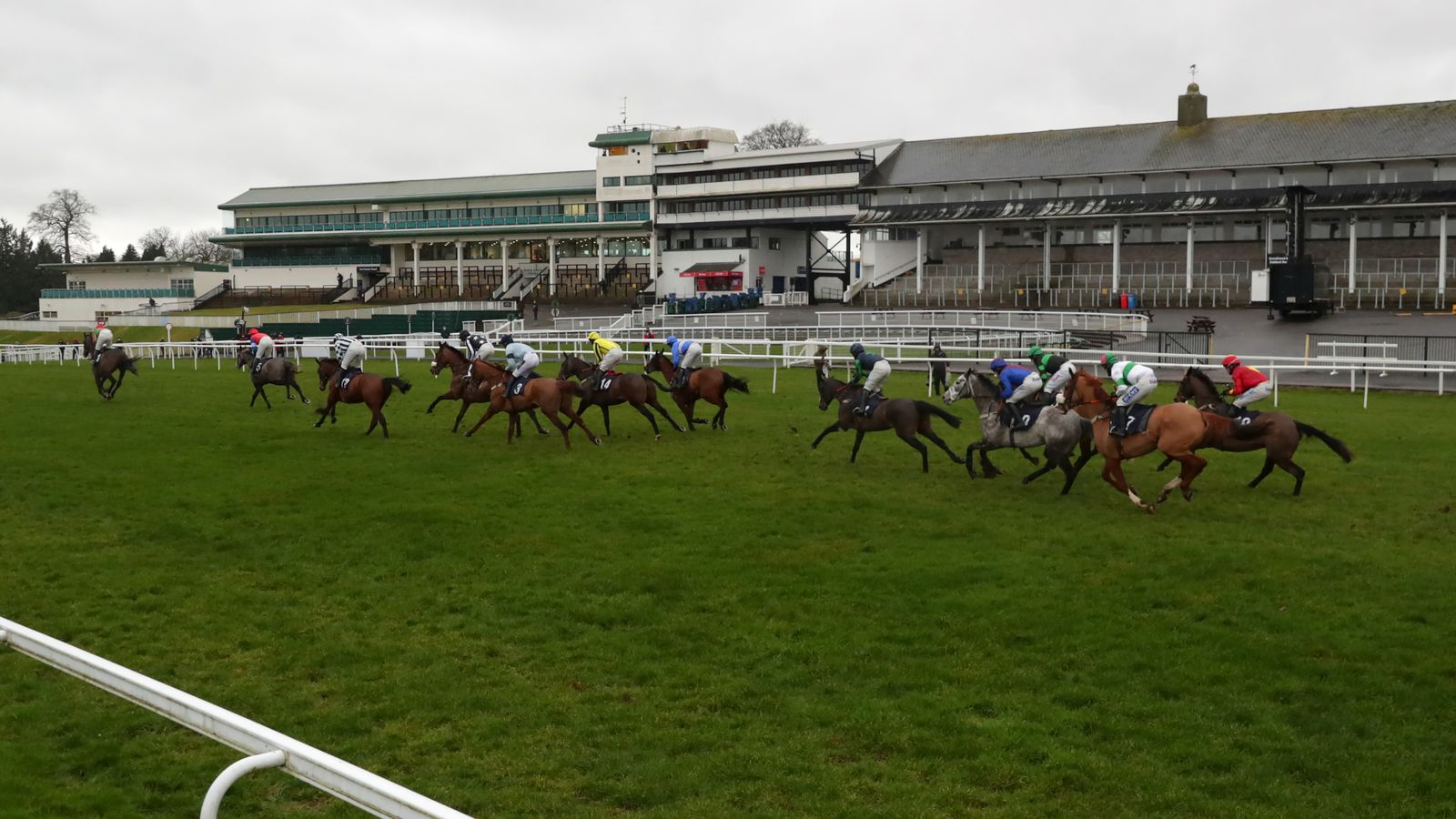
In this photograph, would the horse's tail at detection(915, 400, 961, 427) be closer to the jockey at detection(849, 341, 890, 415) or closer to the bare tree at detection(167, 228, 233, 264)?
the jockey at detection(849, 341, 890, 415)

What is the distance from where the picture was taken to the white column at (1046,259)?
154 ft

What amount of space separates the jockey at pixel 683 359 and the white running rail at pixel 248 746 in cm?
1309

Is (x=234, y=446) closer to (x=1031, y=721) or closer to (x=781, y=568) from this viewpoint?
(x=781, y=568)

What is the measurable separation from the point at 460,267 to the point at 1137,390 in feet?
200

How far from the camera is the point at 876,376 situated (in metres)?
13.8

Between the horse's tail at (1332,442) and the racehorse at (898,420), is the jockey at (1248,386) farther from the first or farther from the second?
the racehorse at (898,420)

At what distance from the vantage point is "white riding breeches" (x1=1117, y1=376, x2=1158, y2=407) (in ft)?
37.7

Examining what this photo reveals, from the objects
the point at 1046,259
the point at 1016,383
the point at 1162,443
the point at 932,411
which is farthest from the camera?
the point at 1046,259

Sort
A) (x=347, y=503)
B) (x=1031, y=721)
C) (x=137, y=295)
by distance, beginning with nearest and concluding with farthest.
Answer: (x=1031, y=721) → (x=347, y=503) → (x=137, y=295)

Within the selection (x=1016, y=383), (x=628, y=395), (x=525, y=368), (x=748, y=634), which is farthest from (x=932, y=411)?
(x=748, y=634)

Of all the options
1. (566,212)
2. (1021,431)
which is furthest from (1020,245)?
(1021,431)

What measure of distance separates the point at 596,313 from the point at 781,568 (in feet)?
146

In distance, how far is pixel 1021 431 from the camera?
1255 centimetres

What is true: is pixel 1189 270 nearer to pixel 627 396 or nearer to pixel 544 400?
pixel 627 396
